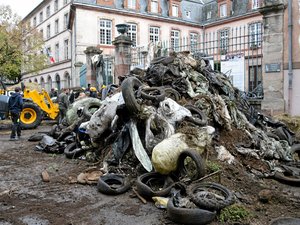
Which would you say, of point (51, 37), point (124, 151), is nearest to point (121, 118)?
point (124, 151)

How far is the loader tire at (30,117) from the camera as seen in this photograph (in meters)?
14.7

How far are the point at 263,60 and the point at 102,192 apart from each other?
714cm

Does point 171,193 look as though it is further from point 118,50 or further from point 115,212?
point 118,50

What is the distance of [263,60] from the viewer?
10.2 meters

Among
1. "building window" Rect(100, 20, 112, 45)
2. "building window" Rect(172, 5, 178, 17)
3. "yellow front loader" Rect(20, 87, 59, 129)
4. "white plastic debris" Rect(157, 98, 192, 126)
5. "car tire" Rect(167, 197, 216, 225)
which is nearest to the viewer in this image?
"car tire" Rect(167, 197, 216, 225)

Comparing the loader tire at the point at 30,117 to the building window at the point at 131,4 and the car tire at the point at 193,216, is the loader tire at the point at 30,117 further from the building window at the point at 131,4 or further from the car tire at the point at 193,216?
the building window at the point at 131,4

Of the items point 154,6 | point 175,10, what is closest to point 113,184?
point 154,6

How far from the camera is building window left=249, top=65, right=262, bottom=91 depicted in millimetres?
10869

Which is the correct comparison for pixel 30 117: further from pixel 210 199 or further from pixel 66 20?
pixel 66 20

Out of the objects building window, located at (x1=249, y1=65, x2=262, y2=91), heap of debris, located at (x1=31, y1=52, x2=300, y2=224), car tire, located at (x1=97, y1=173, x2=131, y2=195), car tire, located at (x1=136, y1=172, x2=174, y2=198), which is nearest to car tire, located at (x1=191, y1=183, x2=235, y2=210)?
heap of debris, located at (x1=31, y1=52, x2=300, y2=224)

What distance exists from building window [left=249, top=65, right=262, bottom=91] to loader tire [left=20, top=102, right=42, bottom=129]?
9.39m

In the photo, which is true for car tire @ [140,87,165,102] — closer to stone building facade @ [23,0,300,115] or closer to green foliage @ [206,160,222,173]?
green foliage @ [206,160,222,173]

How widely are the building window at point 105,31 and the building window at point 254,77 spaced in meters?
23.1

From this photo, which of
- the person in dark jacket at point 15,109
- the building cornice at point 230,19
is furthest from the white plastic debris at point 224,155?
the building cornice at point 230,19
